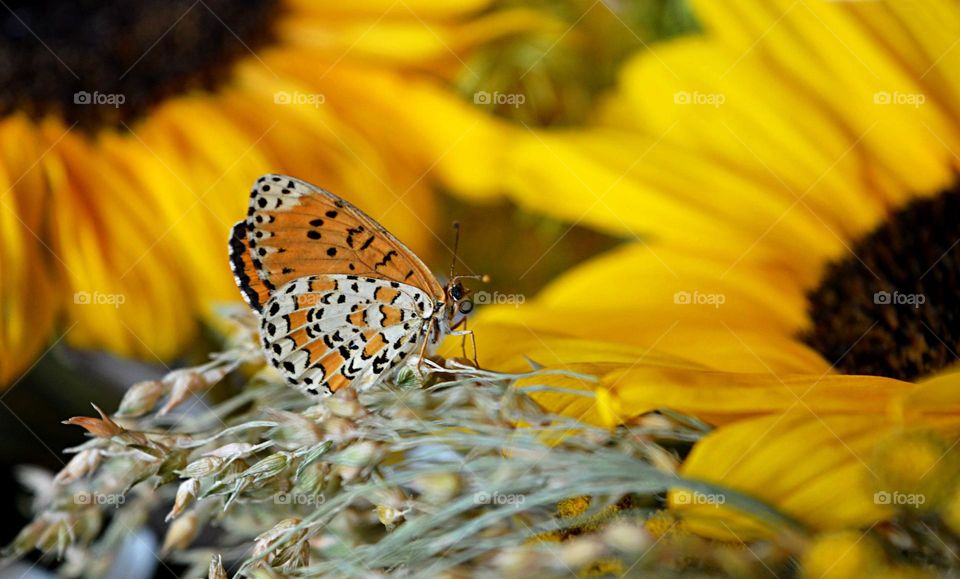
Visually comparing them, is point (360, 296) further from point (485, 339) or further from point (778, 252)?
point (778, 252)

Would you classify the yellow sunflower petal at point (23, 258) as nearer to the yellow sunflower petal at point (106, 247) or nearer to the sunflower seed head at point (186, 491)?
the yellow sunflower petal at point (106, 247)

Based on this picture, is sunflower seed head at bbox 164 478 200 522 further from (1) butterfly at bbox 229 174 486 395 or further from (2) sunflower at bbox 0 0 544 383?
(2) sunflower at bbox 0 0 544 383

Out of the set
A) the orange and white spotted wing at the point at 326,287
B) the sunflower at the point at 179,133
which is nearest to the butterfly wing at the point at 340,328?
the orange and white spotted wing at the point at 326,287

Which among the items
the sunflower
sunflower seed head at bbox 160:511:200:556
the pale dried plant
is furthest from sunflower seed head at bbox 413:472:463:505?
the sunflower

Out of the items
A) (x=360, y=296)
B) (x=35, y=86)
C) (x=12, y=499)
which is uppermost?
(x=35, y=86)

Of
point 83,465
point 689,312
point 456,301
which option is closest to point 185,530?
point 83,465

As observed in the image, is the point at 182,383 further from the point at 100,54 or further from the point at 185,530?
the point at 100,54

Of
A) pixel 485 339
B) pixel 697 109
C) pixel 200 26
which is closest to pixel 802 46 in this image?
pixel 697 109
